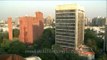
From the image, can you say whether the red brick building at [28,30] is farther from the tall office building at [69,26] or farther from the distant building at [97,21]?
the distant building at [97,21]

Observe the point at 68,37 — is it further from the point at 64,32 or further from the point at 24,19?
the point at 24,19

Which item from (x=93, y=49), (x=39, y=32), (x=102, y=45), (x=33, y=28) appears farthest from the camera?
(x=39, y=32)

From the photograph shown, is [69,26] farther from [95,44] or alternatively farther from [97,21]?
[97,21]

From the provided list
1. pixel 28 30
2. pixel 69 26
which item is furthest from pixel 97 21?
pixel 69 26

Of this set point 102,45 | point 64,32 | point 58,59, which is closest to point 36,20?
point 64,32

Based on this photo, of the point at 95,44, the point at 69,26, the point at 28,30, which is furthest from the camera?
the point at 28,30

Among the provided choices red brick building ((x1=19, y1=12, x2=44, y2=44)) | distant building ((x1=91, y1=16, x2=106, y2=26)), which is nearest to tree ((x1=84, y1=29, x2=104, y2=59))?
red brick building ((x1=19, y1=12, x2=44, y2=44))

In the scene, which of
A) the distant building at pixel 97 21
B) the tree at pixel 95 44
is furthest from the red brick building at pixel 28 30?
the distant building at pixel 97 21

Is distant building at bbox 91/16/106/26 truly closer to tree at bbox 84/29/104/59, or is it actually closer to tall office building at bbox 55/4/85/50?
tree at bbox 84/29/104/59
